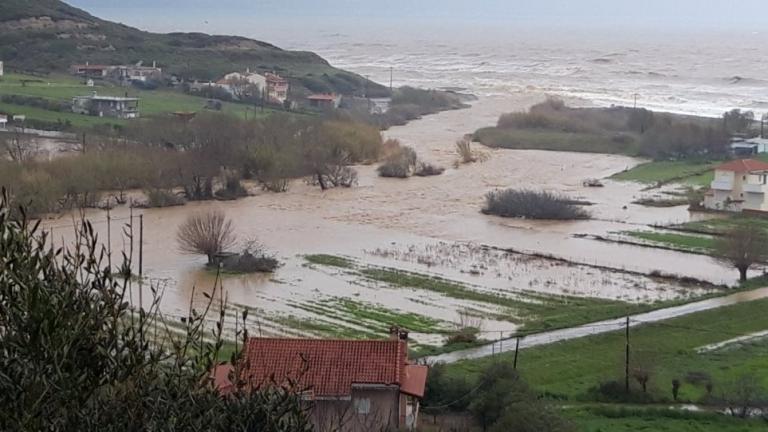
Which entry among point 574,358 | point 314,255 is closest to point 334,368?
point 574,358

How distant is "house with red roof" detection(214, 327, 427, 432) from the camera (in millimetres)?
9219

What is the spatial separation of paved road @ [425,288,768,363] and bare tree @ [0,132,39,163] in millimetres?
16816

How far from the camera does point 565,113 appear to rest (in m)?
43.6

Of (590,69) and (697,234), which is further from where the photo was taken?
(590,69)

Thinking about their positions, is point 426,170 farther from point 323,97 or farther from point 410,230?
point 323,97

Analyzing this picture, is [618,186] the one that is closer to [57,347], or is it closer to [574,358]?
[574,358]

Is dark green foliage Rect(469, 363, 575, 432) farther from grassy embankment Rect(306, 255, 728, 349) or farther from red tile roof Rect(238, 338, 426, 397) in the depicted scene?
grassy embankment Rect(306, 255, 728, 349)

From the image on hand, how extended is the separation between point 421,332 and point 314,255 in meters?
6.04

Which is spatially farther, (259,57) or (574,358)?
(259,57)

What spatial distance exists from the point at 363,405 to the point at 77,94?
37630 mm

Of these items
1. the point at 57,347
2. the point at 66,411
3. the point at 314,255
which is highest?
the point at 57,347

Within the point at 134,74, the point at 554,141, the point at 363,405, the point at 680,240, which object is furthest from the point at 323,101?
the point at 363,405

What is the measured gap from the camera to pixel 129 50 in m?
63.0

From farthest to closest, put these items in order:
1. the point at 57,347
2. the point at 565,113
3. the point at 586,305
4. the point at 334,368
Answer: the point at 565,113 < the point at 586,305 < the point at 334,368 < the point at 57,347
